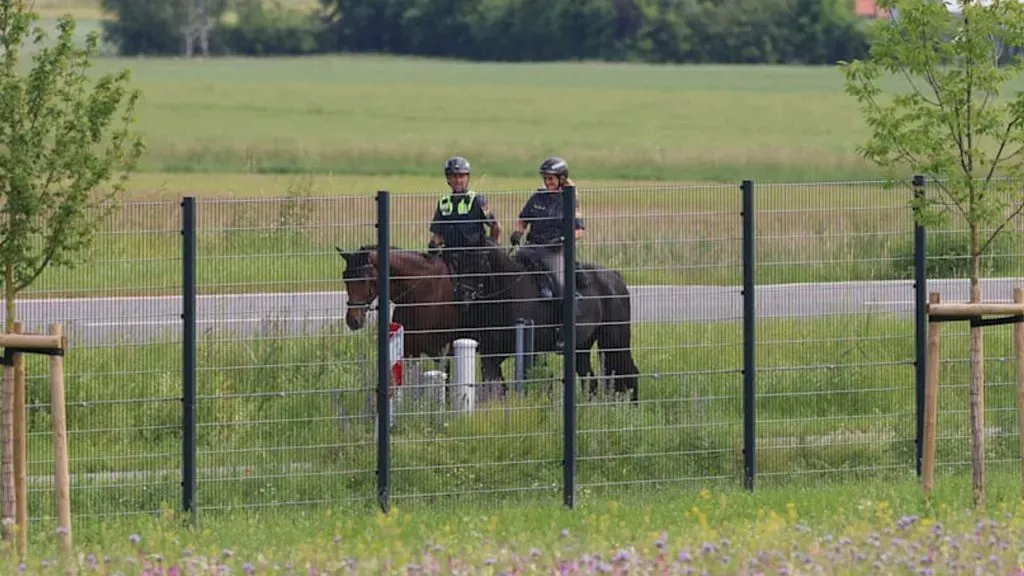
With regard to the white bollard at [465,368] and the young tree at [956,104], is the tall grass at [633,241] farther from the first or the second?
the white bollard at [465,368]

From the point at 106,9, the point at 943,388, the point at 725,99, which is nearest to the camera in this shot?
the point at 943,388

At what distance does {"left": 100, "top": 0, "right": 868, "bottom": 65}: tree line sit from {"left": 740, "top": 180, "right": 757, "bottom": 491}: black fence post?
8305 cm

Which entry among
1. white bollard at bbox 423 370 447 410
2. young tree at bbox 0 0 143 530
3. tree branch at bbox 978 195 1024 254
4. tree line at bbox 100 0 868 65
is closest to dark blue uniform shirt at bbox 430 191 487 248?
white bollard at bbox 423 370 447 410

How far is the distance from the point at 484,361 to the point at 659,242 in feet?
4.81

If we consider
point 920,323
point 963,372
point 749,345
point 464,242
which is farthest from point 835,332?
point 464,242

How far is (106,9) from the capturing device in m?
103

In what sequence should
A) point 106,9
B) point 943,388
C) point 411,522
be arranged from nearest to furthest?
point 411,522, point 943,388, point 106,9

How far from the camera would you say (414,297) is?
51.9ft

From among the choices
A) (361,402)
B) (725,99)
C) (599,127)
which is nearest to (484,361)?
(361,402)

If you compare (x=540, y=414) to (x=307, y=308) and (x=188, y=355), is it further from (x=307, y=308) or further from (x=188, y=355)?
(x=188, y=355)

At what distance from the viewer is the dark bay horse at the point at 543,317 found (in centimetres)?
1455

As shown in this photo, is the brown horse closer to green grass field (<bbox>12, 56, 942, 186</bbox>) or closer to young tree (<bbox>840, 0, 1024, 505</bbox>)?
young tree (<bbox>840, 0, 1024, 505</bbox>)

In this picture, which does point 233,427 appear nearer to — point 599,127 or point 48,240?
point 48,240

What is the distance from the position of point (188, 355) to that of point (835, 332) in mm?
4568
